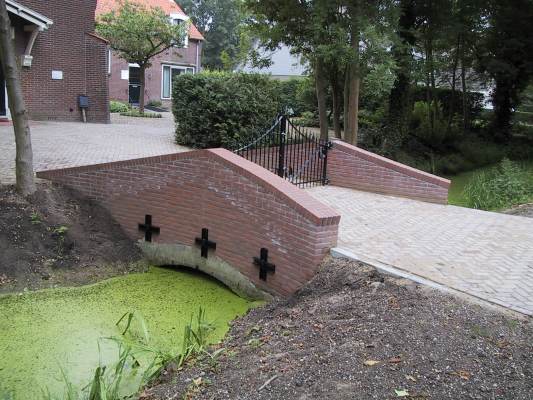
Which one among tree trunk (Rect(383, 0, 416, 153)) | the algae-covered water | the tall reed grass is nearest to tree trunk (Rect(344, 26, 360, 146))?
tree trunk (Rect(383, 0, 416, 153))

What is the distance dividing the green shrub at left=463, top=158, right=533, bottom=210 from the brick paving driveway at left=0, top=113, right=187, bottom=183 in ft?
22.6

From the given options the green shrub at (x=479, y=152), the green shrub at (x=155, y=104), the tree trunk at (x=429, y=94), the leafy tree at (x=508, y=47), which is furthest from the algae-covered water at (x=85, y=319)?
the green shrub at (x=155, y=104)

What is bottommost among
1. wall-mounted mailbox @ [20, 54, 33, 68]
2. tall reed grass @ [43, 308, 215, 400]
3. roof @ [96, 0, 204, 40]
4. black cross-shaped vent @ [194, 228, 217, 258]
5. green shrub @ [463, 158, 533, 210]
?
tall reed grass @ [43, 308, 215, 400]

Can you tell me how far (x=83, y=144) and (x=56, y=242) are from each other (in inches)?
245

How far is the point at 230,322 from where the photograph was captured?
21.0 ft

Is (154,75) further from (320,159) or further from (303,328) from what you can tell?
(303,328)

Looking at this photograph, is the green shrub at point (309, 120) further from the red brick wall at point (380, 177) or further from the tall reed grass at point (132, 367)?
the tall reed grass at point (132, 367)

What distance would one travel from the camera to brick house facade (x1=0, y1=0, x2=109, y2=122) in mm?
17062

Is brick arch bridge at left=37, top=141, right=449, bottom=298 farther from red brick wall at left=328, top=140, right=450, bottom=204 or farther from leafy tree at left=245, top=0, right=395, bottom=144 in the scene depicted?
leafy tree at left=245, top=0, right=395, bottom=144

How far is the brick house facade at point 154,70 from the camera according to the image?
31.7 m

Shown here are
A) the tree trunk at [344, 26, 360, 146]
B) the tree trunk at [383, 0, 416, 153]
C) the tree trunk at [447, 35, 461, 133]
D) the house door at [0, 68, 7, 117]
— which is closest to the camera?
the tree trunk at [344, 26, 360, 146]

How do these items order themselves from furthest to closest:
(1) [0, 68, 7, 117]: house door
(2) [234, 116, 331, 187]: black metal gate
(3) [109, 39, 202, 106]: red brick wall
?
1. (3) [109, 39, 202, 106]: red brick wall
2. (1) [0, 68, 7, 117]: house door
3. (2) [234, 116, 331, 187]: black metal gate

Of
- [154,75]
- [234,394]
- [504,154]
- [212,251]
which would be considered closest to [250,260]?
[212,251]

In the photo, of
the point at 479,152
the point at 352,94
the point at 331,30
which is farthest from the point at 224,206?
the point at 479,152
